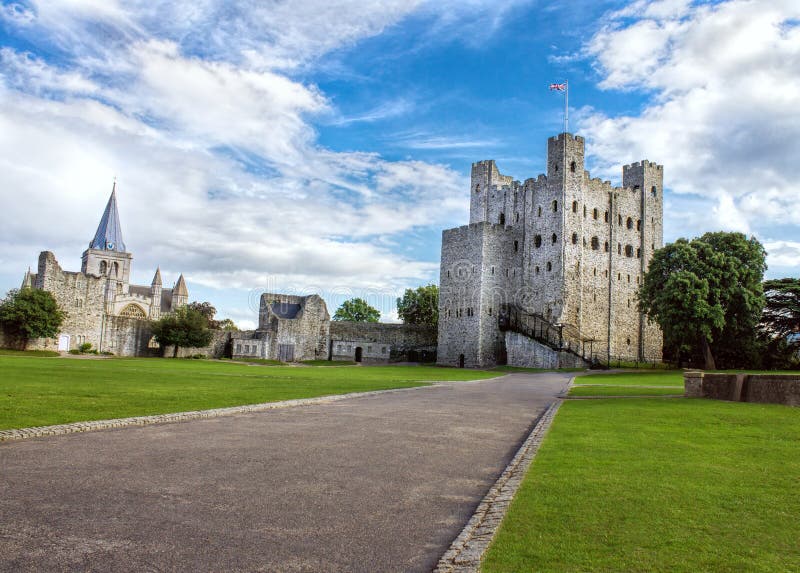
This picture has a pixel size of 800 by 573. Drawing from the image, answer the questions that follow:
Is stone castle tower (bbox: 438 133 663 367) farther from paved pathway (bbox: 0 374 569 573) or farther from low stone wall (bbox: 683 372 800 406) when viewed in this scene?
paved pathway (bbox: 0 374 569 573)

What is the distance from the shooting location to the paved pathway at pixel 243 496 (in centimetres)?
505

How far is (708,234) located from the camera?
47.2 m

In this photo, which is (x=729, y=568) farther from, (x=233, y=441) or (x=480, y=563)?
(x=233, y=441)

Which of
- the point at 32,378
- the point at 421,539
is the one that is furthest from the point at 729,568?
the point at 32,378

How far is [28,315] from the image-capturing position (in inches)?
1937

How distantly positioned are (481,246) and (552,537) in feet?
176

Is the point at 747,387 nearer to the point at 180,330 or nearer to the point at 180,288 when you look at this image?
the point at 180,330

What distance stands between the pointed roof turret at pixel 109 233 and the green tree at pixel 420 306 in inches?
2519

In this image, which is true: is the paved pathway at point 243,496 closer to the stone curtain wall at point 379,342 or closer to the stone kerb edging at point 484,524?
the stone kerb edging at point 484,524

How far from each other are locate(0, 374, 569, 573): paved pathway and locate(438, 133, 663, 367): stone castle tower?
45055 millimetres

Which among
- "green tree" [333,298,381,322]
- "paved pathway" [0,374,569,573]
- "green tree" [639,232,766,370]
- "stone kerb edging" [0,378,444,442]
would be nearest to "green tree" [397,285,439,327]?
"green tree" [333,298,381,322]

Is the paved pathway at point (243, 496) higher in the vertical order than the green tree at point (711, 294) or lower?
lower

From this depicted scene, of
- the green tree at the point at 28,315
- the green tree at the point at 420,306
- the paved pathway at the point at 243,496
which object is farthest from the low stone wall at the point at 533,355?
the paved pathway at the point at 243,496

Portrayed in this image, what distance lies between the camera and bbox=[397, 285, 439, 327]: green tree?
82.6 metres
